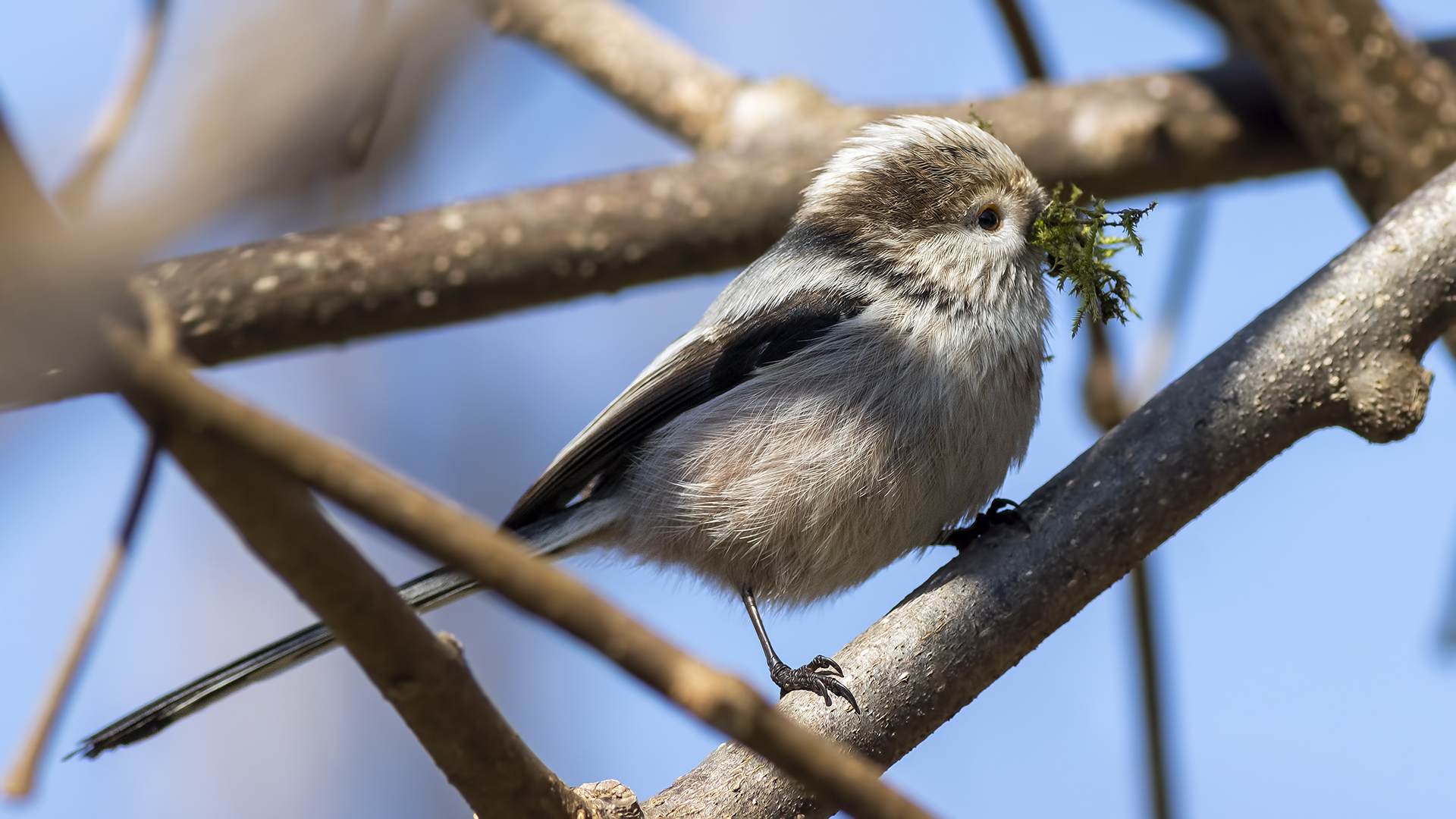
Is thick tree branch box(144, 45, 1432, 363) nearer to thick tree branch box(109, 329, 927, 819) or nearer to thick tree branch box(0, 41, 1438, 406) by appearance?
thick tree branch box(0, 41, 1438, 406)

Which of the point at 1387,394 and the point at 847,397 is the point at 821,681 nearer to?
the point at 847,397

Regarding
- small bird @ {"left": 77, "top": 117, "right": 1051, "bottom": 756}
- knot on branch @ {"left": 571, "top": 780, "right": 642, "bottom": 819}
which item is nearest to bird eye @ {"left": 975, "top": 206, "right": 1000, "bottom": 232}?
small bird @ {"left": 77, "top": 117, "right": 1051, "bottom": 756}

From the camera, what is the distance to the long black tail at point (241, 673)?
1904 mm

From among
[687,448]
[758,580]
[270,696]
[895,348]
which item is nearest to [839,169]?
[895,348]

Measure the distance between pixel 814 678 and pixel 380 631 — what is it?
1075 millimetres

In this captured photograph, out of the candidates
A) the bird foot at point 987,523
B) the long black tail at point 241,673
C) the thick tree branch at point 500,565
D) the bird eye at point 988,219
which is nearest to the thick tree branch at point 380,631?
the thick tree branch at point 500,565

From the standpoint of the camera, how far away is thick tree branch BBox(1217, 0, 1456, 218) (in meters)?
3.10

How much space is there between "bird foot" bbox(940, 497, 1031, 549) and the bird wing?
0.60 metres

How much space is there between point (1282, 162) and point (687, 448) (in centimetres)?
218

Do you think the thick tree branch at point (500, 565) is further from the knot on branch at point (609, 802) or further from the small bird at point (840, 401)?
the small bird at point (840, 401)

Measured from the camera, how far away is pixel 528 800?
1.62m

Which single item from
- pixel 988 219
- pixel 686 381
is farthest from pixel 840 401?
pixel 988 219

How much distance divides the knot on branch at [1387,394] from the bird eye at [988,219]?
1052mm

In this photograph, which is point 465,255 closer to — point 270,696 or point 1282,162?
point 1282,162
